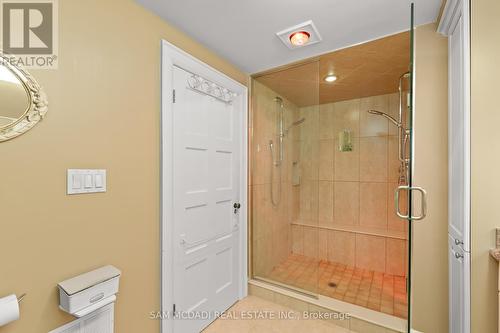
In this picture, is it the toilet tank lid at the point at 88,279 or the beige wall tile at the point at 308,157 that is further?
the beige wall tile at the point at 308,157

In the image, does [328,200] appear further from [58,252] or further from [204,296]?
[58,252]

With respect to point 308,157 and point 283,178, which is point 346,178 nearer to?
point 308,157

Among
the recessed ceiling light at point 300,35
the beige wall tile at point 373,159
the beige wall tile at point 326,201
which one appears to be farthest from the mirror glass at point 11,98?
the beige wall tile at point 373,159

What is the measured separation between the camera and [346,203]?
3309 millimetres

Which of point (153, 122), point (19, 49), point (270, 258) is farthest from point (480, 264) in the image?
point (19, 49)

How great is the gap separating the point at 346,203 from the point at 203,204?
2.31m

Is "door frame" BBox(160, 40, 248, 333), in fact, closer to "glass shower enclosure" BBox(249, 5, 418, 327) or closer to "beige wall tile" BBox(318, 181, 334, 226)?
"glass shower enclosure" BBox(249, 5, 418, 327)

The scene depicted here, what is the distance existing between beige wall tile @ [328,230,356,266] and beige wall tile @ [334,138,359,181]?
0.81 metres

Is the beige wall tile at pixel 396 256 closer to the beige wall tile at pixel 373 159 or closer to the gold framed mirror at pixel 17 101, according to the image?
the beige wall tile at pixel 373 159

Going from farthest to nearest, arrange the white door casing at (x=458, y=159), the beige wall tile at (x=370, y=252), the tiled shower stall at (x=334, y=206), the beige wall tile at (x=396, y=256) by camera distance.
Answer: the beige wall tile at (x=370, y=252)
the beige wall tile at (x=396, y=256)
the tiled shower stall at (x=334, y=206)
the white door casing at (x=458, y=159)

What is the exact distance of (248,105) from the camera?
241cm

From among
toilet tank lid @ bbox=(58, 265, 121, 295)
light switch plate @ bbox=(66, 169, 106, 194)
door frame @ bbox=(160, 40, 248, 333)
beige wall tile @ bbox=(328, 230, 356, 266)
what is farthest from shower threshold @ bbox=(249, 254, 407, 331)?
light switch plate @ bbox=(66, 169, 106, 194)

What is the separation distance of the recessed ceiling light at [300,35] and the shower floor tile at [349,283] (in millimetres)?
2077

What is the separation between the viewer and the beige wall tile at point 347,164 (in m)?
3.27
